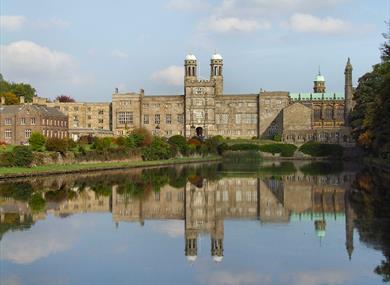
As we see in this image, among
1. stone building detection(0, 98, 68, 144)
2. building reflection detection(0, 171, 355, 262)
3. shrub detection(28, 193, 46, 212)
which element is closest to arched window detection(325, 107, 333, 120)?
stone building detection(0, 98, 68, 144)

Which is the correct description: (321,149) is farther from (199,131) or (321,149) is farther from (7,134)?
(7,134)

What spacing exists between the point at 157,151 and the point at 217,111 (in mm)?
31779

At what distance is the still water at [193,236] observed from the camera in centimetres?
1428

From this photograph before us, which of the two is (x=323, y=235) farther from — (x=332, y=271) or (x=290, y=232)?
(x=332, y=271)

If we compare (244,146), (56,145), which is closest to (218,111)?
(244,146)

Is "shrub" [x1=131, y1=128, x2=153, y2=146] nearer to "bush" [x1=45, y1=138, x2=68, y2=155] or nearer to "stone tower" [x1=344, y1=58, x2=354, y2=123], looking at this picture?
"bush" [x1=45, y1=138, x2=68, y2=155]

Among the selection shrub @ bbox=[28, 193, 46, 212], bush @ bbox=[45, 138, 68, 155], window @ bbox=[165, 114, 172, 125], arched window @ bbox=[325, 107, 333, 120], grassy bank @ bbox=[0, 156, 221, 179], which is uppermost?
arched window @ bbox=[325, 107, 333, 120]

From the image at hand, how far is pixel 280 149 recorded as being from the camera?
86875 mm

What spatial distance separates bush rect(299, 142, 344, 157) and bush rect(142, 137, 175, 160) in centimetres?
2200

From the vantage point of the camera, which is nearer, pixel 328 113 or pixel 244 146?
pixel 244 146

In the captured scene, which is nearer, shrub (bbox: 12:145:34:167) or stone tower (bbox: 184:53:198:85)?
shrub (bbox: 12:145:34:167)

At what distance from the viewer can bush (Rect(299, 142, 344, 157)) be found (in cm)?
8531

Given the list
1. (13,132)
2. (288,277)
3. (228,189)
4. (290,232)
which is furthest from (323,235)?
(13,132)

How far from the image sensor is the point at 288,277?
1395 centimetres
